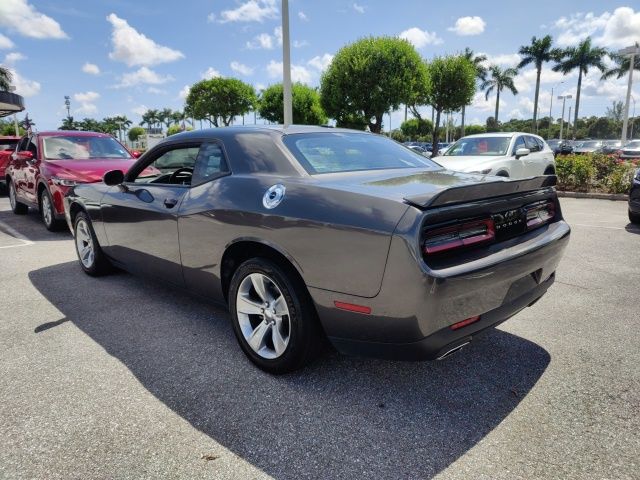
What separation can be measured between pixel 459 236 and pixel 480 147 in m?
8.57

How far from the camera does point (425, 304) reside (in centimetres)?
202

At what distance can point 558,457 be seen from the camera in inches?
79.4

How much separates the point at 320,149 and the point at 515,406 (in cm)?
194

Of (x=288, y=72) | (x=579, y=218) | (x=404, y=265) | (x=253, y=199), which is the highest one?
(x=288, y=72)

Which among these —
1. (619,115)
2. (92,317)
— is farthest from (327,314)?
(619,115)

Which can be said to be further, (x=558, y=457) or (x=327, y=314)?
(x=327, y=314)

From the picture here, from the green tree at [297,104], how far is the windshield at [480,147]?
30.9 meters

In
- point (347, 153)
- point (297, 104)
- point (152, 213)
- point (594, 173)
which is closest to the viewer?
point (347, 153)

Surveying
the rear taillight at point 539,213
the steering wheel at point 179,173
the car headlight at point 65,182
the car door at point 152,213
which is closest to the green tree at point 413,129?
the car headlight at point 65,182

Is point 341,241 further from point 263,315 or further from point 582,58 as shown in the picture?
point 582,58

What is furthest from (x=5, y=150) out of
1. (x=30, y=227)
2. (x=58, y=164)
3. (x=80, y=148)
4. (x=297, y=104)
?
(x=297, y=104)

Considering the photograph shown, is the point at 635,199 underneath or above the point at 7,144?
underneath

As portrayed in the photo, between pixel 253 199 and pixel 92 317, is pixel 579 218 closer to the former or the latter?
pixel 253 199

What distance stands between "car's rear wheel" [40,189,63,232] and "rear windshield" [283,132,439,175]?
5.88 metres
